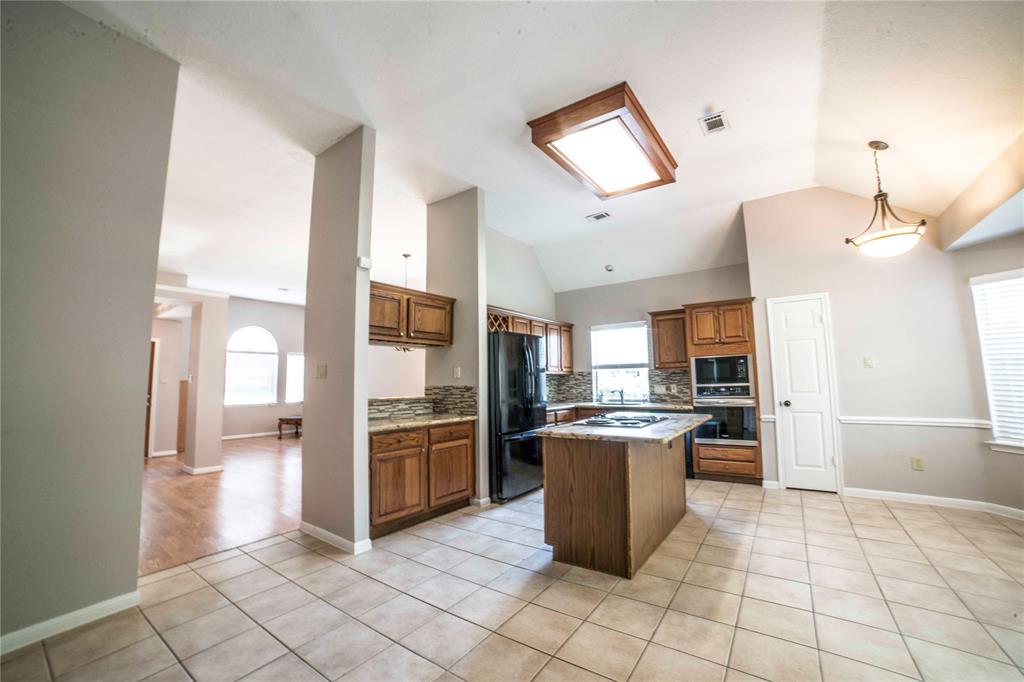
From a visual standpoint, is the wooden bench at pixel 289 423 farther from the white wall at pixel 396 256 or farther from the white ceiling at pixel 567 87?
the white ceiling at pixel 567 87

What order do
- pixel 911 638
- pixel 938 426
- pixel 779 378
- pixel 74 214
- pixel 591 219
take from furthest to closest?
pixel 591 219 < pixel 779 378 < pixel 938 426 < pixel 74 214 < pixel 911 638

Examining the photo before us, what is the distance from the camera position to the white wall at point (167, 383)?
23.3ft

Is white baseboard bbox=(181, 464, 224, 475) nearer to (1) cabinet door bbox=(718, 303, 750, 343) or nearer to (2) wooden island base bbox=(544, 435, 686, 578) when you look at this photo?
(2) wooden island base bbox=(544, 435, 686, 578)

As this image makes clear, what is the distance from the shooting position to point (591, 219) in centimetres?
530

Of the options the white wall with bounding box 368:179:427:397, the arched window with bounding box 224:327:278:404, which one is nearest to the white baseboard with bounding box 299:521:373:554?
the white wall with bounding box 368:179:427:397

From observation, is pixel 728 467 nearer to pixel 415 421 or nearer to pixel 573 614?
pixel 573 614

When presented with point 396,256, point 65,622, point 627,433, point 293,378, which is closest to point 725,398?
point 627,433

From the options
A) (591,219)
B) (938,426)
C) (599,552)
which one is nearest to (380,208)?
(591,219)

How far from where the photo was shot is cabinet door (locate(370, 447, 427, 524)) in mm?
3172

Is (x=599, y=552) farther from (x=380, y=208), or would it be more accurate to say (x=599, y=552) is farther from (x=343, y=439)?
(x=380, y=208)

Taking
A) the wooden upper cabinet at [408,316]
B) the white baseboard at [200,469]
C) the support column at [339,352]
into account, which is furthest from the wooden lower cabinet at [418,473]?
the white baseboard at [200,469]

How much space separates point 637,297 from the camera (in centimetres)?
632

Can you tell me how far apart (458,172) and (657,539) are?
3.59 metres

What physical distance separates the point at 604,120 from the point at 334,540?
3.63 meters
